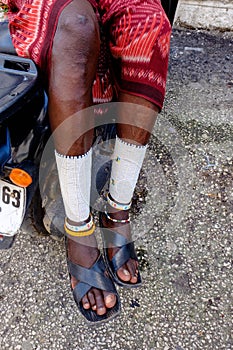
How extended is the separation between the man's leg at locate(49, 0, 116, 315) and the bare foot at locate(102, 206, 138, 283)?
308mm

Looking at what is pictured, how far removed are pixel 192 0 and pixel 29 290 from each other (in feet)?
9.32

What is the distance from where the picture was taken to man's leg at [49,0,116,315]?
120cm

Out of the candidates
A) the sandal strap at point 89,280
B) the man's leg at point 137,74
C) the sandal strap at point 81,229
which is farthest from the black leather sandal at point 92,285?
the man's leg at point 137,74

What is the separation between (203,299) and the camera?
5.42ft

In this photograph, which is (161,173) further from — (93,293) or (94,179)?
(93,293)

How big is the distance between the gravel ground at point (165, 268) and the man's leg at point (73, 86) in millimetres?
470

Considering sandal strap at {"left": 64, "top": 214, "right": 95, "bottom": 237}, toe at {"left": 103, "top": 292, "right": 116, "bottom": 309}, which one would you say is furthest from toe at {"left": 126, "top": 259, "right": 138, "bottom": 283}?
sandal strap at {"left": 64, "top": 214, "right": 95, "bottom": 237}

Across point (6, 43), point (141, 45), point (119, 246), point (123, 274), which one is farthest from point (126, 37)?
point (123, 274)

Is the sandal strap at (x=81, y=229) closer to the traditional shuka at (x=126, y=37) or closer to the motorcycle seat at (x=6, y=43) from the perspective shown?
the traditional shuka at (x=126, y=37)

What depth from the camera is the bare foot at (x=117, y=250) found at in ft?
5.37

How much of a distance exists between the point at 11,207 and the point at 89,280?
491 mm

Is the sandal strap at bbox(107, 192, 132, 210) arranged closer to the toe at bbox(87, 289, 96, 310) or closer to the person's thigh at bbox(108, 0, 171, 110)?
the toe at bbox(87, 289, 96, 310)

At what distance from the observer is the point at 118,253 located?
166 cm

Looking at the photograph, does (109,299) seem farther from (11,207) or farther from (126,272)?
(11,207)
